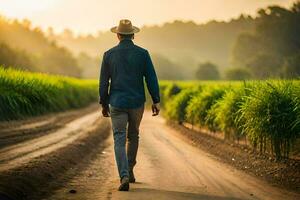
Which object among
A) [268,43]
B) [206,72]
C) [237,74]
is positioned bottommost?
[237,74]

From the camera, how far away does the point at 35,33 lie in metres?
111

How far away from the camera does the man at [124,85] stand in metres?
8.43

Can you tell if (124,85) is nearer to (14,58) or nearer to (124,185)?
(124,185)

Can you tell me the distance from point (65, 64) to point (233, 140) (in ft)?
273

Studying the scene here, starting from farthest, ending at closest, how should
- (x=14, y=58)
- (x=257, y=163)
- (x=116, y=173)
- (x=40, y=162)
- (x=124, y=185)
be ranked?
(x=14, y=58) < (x=257, y=163) < (x=40, y=162) < (x=116, y=173) < (x=124, y=185)

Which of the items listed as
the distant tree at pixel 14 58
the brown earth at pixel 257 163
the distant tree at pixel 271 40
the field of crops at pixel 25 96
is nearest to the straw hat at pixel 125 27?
the brown earth at pixel 257 163

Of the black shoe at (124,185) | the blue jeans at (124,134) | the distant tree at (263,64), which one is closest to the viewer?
the black shoe at (124,185)

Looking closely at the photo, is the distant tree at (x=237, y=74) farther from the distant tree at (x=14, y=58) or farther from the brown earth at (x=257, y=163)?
the brown earth at (x=257, y=163)

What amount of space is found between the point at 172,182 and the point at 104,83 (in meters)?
2.09

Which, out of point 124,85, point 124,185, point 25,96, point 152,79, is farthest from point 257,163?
point 25,96

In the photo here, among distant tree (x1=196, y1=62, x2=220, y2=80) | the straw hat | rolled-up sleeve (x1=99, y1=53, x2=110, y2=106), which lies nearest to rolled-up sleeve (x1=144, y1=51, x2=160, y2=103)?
the straw hat

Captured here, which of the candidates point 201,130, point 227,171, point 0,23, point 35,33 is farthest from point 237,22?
point 227,171

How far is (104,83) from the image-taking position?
855 cm

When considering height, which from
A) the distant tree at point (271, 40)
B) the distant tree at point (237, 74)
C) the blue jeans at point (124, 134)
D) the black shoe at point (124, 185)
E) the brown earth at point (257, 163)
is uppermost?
the distant tree at point (271, 40)
